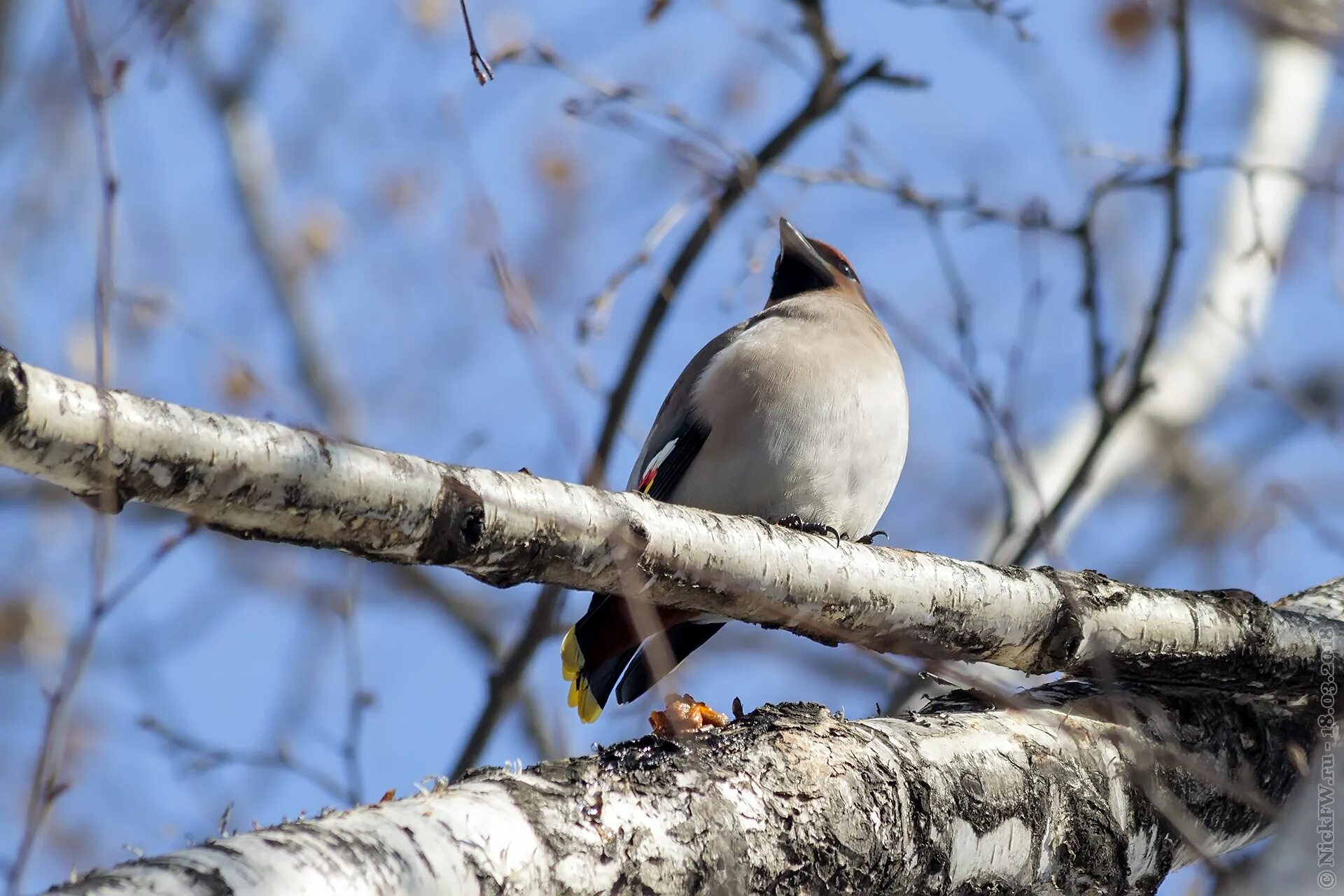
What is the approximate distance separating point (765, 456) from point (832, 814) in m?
1.65

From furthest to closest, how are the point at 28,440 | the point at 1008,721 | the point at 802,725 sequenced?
the point at 1008,721 < the point at 802,725 < the point at 28,440

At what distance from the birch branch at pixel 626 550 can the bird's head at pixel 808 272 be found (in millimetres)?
2441

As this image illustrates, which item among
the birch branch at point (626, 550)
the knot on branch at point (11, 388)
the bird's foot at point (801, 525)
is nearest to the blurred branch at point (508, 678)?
the bird's foot at point (801, 525)

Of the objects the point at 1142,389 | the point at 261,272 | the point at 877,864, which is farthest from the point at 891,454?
the point at 261,272

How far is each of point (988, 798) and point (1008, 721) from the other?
27 cm

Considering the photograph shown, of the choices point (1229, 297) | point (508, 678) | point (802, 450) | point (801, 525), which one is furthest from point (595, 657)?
point (1229, 297)

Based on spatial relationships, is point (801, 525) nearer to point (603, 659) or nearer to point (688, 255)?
point (603, 659)

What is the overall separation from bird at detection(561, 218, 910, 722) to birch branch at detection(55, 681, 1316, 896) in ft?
3.37

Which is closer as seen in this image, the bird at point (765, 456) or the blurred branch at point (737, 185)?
the bird at point (765, 456)

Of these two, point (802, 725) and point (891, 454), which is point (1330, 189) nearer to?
point (891, 454)

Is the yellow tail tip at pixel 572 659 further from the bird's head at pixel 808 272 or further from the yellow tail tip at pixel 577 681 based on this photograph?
the bird's head at pixel 808 272

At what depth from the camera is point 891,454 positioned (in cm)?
407

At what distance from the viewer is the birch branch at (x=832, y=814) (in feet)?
6.09

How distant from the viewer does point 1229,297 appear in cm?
691
